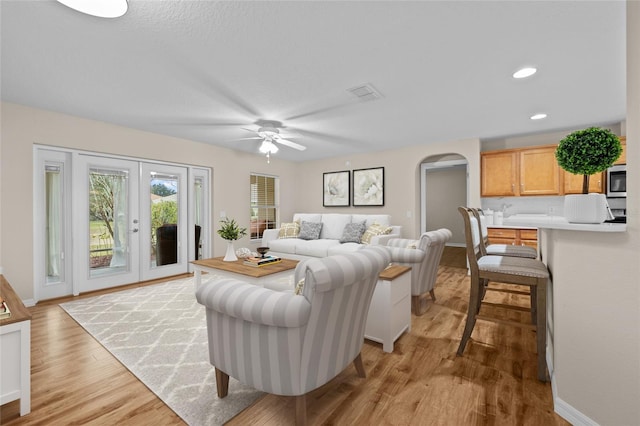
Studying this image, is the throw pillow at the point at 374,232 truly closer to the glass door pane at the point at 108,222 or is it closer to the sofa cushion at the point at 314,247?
the sofa cushion at the point at 314,247

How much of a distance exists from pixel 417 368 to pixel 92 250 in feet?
14.6

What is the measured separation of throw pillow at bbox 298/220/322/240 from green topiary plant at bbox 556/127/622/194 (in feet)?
14.2

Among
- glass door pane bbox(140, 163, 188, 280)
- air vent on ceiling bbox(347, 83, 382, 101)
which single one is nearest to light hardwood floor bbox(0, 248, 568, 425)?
glass door pane bbox(140, 163, 188, 280)

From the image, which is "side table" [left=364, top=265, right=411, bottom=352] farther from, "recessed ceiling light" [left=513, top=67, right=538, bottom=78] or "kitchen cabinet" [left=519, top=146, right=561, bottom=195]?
"kitchen cabinet" [left=519, top=146, right=561, bottom=195]

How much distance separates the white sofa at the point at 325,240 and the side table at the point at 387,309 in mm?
1940

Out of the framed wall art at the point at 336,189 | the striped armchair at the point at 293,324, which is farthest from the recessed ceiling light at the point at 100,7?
the framed wall art at the point at 336,189

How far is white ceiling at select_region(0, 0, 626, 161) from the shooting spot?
1.75 meters

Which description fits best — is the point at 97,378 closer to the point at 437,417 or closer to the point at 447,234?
the point at 437,417

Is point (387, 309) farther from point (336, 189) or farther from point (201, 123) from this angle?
point (336, 189)

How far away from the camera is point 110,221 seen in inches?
159

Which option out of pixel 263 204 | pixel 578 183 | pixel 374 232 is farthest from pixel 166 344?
pixel 578 183

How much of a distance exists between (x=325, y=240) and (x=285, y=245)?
31.3 inches

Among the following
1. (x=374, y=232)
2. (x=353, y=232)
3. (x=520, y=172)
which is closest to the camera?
(x=520, y=172)

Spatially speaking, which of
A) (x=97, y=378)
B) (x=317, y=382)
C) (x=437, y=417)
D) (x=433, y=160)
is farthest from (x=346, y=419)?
(x=433, y=160)
